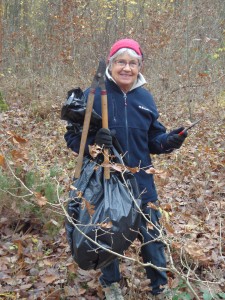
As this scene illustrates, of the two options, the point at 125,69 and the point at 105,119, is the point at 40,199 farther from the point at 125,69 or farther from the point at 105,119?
the point at 125,69

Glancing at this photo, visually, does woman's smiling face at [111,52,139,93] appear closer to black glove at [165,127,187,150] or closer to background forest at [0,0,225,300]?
black glove at [165,127,187,150]

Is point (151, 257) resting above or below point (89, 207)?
below

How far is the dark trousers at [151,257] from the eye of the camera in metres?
3.21

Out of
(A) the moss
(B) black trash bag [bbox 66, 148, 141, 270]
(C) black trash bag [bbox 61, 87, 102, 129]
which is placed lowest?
(A) the moss

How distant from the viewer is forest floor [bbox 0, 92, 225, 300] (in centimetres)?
321

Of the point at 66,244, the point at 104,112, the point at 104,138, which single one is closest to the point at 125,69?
the point at 104,112

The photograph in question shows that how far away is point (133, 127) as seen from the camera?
123 inches

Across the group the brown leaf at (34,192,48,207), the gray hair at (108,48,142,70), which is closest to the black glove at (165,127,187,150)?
the gray hair at (108,48,142,70)

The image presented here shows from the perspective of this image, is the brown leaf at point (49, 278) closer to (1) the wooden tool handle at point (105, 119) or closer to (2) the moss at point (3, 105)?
(1) the wooden tool handle at point (105, 119)

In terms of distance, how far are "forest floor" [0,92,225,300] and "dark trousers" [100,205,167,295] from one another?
9cm

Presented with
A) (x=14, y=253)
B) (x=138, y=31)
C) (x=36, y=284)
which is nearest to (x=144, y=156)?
(x=36, y=284)

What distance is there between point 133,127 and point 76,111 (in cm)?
47

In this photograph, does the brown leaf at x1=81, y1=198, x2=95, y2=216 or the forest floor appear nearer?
the brown leaf at x1=81, y1=198, x2=95, y2=216

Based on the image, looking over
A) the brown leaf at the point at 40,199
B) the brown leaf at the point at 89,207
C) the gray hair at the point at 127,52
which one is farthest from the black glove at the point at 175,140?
the brown leaf at the point at 40,199
